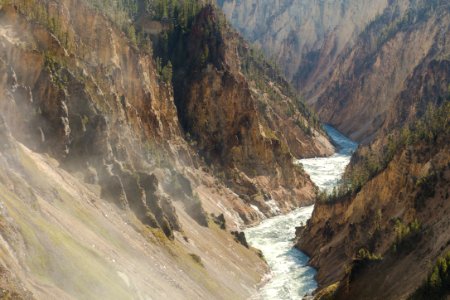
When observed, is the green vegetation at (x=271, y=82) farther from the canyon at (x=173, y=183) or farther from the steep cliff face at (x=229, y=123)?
the steep cliff face at (x=229, y=123)

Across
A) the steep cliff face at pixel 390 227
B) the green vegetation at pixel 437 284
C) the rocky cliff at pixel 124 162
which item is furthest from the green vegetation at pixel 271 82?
the green vegetation at pixel 437 284

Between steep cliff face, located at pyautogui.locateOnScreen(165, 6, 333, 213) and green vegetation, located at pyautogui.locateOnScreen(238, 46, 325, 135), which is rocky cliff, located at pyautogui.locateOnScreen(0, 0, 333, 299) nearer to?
steep cliff face, located at pyautogui.locateOnScreen(165, 6, 333, 213)

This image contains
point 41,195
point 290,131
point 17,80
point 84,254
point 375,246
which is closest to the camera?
point 84,254

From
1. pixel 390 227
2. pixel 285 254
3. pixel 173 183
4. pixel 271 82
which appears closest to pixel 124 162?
pixel 173 183

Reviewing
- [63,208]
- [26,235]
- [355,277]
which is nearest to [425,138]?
[355,277]

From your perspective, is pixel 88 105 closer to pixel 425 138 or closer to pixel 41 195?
pixel 41 195

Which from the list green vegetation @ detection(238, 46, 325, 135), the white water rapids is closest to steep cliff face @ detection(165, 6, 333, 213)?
the white water rapids
